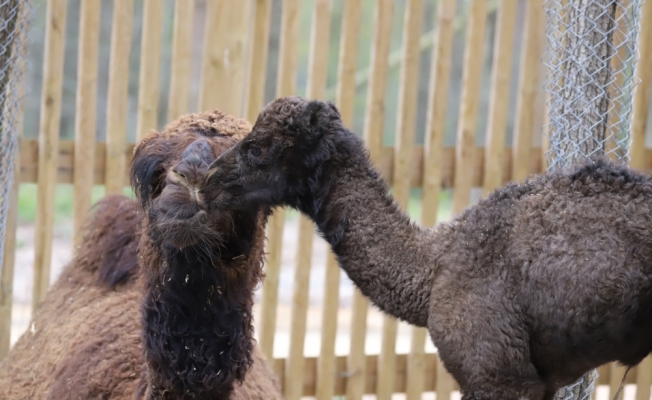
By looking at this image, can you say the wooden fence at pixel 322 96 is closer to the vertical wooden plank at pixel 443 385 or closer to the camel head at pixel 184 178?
the vertical wooden plank at pixel 443 385

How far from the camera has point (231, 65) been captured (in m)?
5.03

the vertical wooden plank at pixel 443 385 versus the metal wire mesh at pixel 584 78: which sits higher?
the metal wire mesh at pixel 584 78

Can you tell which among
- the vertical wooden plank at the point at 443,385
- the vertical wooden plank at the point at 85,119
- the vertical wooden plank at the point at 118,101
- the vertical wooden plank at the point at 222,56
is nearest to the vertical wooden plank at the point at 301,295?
the vertical wooden plank at the point at 222,56

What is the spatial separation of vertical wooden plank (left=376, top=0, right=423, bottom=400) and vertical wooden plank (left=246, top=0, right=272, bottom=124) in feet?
3.27

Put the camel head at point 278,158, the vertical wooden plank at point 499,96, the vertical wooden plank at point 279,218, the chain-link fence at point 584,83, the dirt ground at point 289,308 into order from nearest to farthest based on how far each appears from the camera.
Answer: the camel head at point 278,158, the chain-link fence at point 584,83, the vertical wooden plank at point 279,218, the vertical wooden plank at point 499,96, the dirt ground at point 289,308

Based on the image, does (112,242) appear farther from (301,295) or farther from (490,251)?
(490,251)

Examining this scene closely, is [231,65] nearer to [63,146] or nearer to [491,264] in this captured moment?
[63,146]

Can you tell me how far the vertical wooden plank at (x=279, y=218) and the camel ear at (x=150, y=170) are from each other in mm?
2182

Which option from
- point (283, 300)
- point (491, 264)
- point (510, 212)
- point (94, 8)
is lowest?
point (283, 300)

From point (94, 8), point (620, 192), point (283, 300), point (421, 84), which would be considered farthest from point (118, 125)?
point (421, 84)

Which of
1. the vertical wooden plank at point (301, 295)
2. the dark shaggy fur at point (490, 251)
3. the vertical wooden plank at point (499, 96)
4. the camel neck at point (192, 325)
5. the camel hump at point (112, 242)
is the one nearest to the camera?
the dark shaggy fur at point (490, 251)

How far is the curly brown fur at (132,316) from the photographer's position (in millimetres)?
2869

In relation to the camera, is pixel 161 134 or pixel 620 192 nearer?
pixel 620 192

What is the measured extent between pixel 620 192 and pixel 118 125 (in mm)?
3596
